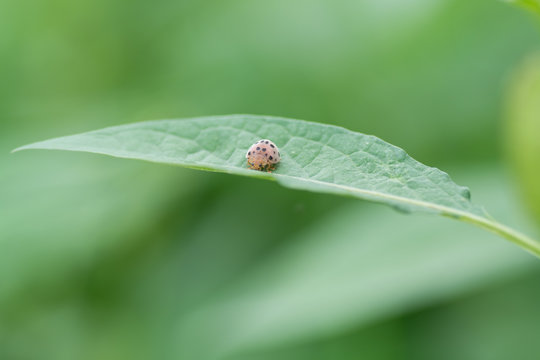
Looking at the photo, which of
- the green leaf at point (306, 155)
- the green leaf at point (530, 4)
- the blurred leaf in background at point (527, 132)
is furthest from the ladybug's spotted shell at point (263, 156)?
the blurred leaf in background at point (527, 132)

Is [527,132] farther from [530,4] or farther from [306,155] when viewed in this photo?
[306,155]

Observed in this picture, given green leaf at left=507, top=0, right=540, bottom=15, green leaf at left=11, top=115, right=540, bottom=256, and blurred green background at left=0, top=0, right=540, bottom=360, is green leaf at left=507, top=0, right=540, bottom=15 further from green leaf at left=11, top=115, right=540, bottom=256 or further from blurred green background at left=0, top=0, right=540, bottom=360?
blurred green background at left=0, top=0, right=540, bottom=360

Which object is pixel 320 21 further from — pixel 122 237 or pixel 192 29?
pixel 122 237

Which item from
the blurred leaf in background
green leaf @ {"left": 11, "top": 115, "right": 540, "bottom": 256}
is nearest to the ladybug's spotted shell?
green leaf @ {"left": 11, "top": 115, "right": 540, "bottom": 256}

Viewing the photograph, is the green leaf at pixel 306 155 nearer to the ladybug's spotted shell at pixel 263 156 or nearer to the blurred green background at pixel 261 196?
the ladybug's spotted shell at pixel 263 156

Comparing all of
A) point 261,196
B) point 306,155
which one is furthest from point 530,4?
point 261,196
